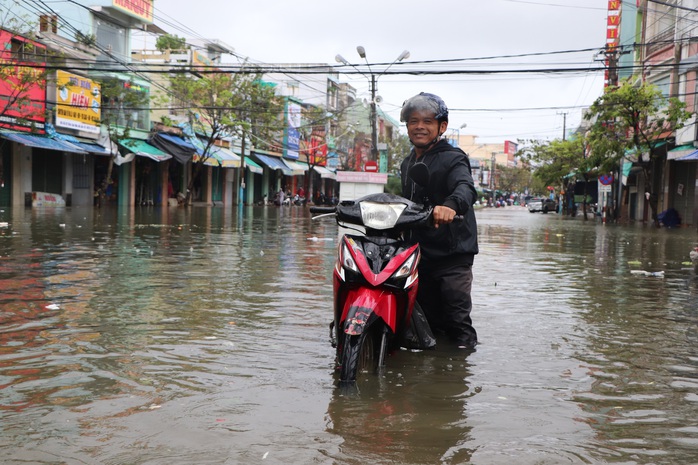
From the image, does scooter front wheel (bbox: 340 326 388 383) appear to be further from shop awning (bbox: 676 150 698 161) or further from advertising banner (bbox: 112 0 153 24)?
advertising banner (bbox: 112 0 153 24)

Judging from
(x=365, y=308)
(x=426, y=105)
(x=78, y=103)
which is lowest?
(x=365, y=308)

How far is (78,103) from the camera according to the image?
32.7 meters

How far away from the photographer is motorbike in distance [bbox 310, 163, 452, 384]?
4152 millimetres

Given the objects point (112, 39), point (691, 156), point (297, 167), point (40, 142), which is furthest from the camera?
point (297, 167)

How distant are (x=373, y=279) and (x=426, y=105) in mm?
1397

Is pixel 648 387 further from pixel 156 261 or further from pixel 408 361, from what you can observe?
pixel 156 261

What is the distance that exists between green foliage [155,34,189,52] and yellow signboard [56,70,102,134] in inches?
696

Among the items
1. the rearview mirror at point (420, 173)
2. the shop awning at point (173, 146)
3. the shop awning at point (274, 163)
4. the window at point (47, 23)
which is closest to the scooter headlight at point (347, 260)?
the rearview mirror at point (420, 173)

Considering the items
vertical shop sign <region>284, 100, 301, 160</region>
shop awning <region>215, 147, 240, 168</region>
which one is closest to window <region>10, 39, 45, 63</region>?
shop awning <region>215, 147, 240, 168</region>

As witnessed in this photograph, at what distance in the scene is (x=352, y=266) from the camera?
4.26 metres

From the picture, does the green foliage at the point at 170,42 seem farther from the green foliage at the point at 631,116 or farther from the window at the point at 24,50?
the green foliage at the point at 631,116

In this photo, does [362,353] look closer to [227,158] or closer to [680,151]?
[680,151]

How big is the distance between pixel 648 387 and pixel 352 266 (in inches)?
73.4

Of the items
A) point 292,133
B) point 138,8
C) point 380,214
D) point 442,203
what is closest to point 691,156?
point 138,8
